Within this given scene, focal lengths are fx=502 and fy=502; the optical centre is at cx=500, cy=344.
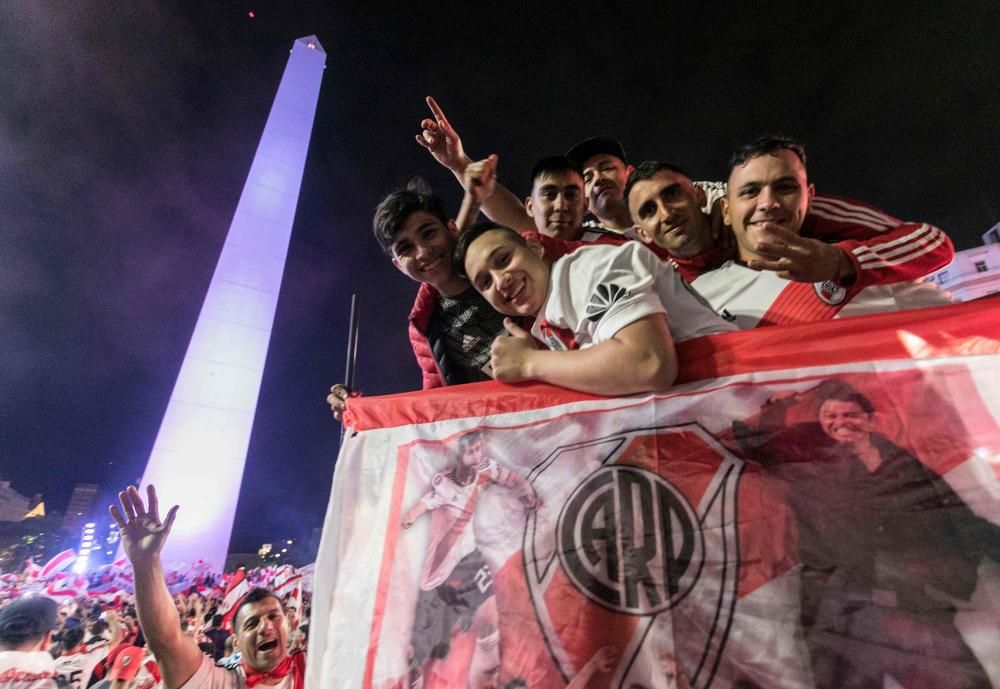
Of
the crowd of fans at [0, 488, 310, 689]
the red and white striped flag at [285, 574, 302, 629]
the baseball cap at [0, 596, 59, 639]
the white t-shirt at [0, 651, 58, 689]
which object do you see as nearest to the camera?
the crowd of fans at [0, 488, 310, 689]

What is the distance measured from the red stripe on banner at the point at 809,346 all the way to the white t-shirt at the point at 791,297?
0.29 m

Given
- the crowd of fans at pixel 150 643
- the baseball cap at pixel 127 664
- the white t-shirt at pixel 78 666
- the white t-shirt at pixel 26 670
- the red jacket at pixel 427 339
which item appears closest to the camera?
the red jacket at pixel 427 339

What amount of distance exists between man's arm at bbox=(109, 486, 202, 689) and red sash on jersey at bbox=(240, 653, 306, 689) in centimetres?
28

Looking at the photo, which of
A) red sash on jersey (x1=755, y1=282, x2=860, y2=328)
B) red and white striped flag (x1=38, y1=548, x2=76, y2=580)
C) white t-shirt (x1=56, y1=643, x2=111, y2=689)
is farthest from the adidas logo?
red and white striped flag (x1=38, y1=548, x2=76, y2=580)

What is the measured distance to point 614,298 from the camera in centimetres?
135

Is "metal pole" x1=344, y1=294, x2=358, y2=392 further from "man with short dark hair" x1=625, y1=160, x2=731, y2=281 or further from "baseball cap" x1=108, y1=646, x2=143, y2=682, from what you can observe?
"baseball cap" x1=108, y1=646, x2=143, y2=682

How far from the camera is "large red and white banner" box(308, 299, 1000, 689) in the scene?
985 mm

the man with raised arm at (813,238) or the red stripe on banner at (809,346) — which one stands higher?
the man with raised arm at (813,238)

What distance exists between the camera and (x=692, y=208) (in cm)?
191

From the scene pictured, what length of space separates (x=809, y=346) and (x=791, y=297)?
0.45m

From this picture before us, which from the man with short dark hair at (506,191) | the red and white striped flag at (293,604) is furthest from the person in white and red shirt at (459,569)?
the red and white striped flag at (293,604)

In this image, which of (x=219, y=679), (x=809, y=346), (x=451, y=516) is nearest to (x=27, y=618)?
(x=219, y=679)

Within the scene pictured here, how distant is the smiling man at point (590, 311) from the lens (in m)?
1.30

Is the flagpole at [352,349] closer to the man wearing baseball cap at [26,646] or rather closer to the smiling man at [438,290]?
the smiling man at [438,290]
